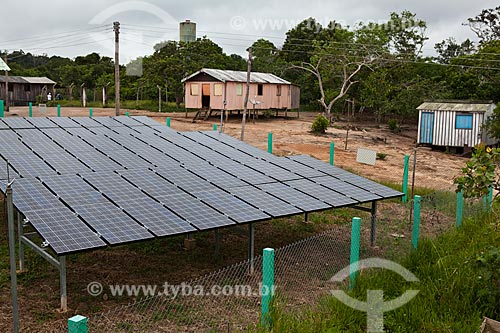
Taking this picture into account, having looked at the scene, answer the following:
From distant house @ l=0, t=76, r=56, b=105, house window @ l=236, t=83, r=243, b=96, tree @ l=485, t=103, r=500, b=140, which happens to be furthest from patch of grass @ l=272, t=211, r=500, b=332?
distant house @ l=0, t=76, r=56, b=105

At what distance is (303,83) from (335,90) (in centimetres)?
711

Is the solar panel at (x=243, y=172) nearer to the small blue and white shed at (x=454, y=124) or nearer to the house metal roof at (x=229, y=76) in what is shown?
the small blue and white shed at (x=454, y=124)

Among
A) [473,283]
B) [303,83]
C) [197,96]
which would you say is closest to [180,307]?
[473,283]

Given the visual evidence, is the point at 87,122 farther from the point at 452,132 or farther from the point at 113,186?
the point at 452,132

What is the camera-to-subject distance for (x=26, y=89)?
47.6 meters

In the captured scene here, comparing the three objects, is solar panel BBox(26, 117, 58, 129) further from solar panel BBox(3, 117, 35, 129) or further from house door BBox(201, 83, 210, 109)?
house door BBox(201, 83, 210, 109)

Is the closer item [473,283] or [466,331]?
[466,331]

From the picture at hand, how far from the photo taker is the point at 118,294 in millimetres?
9031

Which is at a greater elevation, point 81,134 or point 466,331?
point 81,134

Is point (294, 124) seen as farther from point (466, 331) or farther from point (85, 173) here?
point (466, 331)

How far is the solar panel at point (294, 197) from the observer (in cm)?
1027

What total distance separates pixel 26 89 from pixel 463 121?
37.7m

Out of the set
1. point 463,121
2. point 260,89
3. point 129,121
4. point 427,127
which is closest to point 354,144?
point 427,127

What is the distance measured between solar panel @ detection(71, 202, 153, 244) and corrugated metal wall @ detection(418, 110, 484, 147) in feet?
83.8
